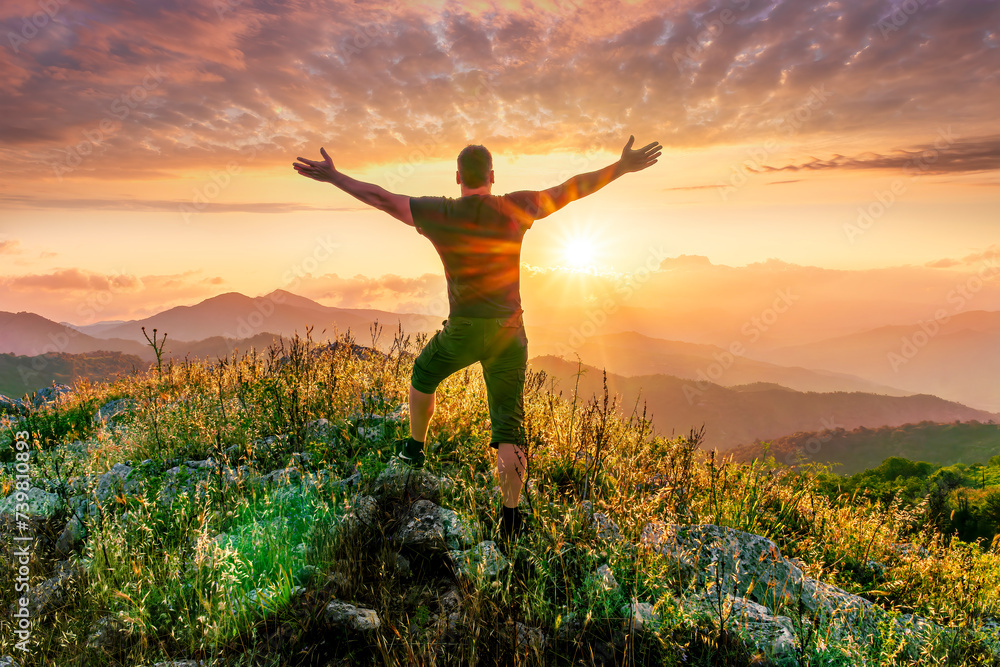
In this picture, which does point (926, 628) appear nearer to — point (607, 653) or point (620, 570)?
point (620, 570)

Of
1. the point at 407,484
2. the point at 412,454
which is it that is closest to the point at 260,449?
the point at 412,454

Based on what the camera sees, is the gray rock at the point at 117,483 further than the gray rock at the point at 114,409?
No

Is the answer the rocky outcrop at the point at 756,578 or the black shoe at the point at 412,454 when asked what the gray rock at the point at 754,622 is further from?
the black shoe at the point at 412,454

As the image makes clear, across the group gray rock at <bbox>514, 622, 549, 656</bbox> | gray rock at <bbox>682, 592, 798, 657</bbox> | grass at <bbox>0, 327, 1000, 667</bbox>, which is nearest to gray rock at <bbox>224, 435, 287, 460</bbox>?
grass at <bbox>0, 327, 1000, 667</bbox>

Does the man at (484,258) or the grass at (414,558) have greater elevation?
the man at (484,258)

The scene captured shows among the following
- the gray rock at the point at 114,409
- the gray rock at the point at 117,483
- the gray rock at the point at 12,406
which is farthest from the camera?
the gray rock at the point at 12,406

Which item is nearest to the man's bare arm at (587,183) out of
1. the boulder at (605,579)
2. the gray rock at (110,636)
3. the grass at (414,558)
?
the grass at (414,558)

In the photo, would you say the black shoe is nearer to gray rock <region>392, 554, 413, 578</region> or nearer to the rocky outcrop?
gray rock <region>392, 554, 413, 578</region>

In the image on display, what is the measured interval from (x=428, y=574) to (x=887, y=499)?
331 inches

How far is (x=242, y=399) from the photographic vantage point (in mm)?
6164

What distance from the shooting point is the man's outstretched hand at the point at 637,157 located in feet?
13.3

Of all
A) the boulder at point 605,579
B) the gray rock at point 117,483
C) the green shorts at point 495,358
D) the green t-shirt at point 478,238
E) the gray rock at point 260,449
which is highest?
the green t-shirt at point 478,238

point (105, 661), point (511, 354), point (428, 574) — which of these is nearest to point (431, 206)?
point (511, 354)

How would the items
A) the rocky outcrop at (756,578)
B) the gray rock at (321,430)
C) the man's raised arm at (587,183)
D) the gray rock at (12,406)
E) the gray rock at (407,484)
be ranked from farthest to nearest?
1. the gray rock at (12,406)
2. the gray rock at (321,430)
3. the gray rock at (407,484)
4. the man's raised arm at (587,183)
5. the rocky outcrop at (756,578)
